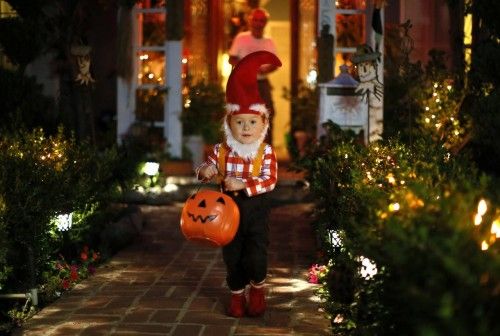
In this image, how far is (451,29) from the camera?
10.9 metres

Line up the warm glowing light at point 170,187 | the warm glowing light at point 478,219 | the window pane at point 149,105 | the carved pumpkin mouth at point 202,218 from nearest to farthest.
→ the warm glowing light at point 478,219
the carved pumpkin mouth at point 202,218
the warm glowing light at point 170,187
the window pane at point 149,105

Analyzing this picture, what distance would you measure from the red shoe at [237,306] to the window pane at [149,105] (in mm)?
6416

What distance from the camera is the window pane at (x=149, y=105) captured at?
1248cm

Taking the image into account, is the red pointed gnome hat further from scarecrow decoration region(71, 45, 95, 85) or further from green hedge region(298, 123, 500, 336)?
scarecrow decoration region(71, 45, 95, 85)

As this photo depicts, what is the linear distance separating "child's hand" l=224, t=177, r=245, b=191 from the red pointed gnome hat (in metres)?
0.51

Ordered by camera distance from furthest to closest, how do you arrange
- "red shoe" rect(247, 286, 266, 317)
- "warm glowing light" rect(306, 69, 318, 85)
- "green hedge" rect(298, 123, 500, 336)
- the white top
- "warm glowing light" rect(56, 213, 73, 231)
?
→ "warm glowing light" rect(306, 69, 318, 85), the white top, "warm glowing light" rect(56, 213, 73, 231), "red shoe" rect(247, 286, 266, 317), "green hedge" rect(298, 123, 500, 336)

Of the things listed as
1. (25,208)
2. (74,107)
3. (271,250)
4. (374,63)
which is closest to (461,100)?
(374,63)

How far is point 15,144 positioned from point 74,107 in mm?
2183

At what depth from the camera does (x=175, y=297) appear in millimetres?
6996

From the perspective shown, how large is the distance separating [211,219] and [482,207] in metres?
2.00

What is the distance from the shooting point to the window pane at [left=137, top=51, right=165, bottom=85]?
41.7 ft

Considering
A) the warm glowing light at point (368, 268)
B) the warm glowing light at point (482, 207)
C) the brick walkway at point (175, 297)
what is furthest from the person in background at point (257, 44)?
the warm glowing light at point (482, 207)

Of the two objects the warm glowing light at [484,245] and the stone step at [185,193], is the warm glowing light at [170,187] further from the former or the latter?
the warm glowing light at [484,245]

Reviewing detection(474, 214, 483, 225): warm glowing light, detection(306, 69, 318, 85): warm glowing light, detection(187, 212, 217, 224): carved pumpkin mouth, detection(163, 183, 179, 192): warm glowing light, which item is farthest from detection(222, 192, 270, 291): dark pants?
detection(306, 69, 318, 85): warm glowing light
